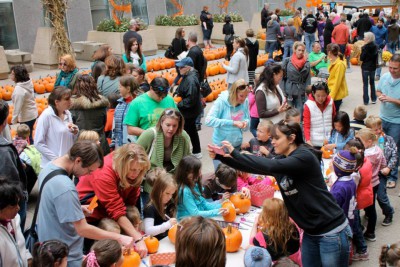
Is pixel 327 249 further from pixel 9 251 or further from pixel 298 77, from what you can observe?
pixel 298 77

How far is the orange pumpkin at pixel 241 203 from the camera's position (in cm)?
544

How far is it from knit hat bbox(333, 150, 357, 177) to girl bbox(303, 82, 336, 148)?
7.91 ft

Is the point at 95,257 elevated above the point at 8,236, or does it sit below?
below

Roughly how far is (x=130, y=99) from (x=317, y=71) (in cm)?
673

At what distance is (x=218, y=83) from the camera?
44.8 ft

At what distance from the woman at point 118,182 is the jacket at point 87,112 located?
2253mm

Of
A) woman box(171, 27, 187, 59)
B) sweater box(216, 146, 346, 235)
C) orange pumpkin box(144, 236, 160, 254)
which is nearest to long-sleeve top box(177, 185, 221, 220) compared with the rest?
orange pumpkin box(144, 236, 160, 254)

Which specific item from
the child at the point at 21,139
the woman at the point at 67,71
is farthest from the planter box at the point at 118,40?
the child at the point at 21,139

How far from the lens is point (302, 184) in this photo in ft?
13.4

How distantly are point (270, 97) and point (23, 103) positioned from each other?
3.77 m

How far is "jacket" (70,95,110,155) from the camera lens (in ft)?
22.5

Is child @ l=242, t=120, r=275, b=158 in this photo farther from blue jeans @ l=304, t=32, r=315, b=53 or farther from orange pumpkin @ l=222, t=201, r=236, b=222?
blue jeans @ l=304, t=32, r=315, b=53

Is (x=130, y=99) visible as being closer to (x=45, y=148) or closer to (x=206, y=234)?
(x=45, y=148)

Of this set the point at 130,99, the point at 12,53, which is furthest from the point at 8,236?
the point at 12,53
